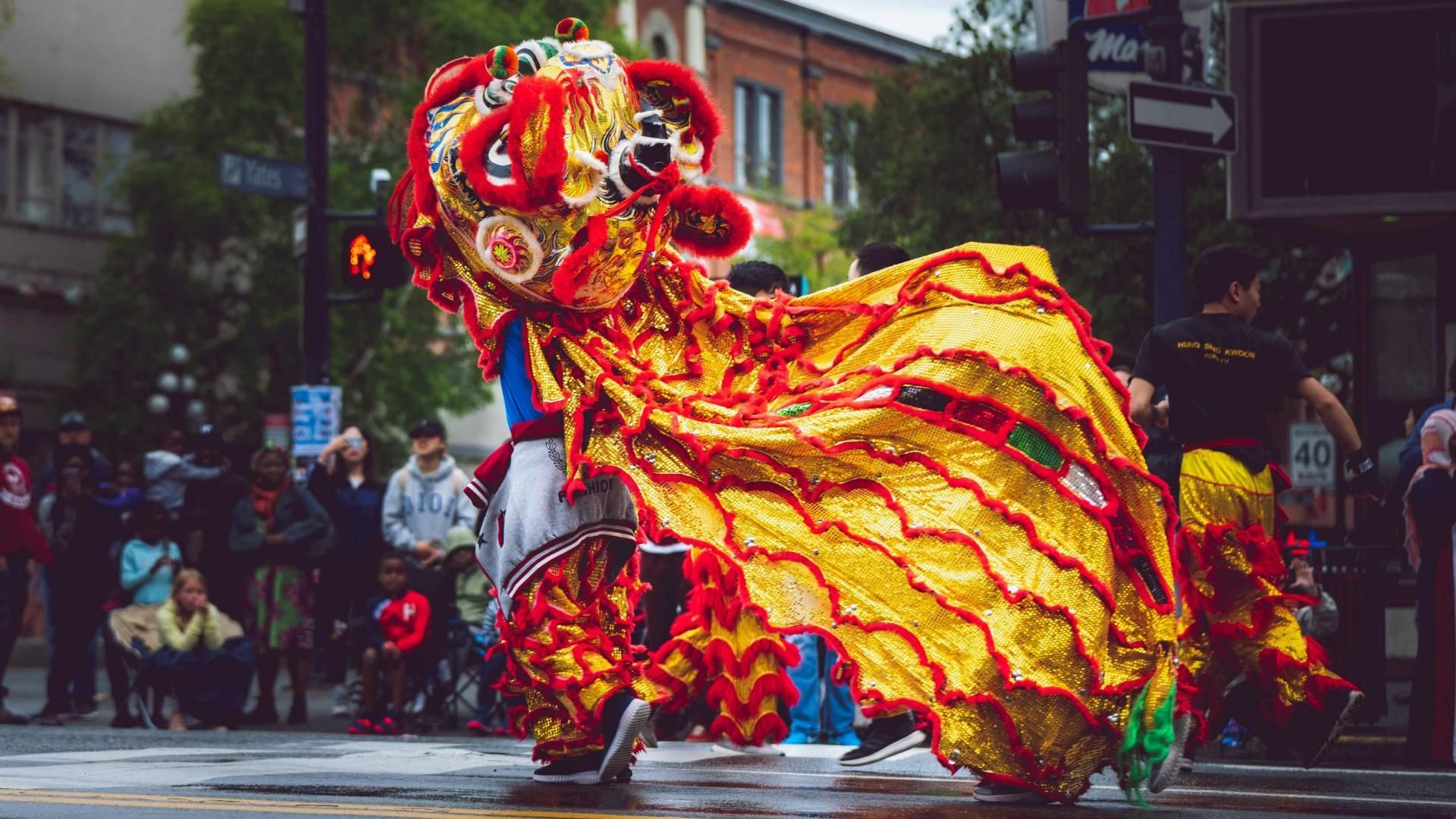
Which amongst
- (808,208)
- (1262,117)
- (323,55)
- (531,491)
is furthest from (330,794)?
(808,208)

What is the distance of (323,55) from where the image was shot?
54.6 feet

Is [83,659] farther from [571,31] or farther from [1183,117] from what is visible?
[571,31]

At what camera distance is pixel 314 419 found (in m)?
15.9

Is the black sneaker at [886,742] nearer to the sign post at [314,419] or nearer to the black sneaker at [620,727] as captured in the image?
the black sneaker at [620,727]

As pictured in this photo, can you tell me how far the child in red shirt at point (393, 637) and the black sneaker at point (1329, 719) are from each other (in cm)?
567

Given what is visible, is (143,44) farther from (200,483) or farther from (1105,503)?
(1105,503)

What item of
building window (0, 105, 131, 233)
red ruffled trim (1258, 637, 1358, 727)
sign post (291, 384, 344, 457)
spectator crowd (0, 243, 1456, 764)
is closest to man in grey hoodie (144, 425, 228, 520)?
spectator crowd (0, 243, 1456, 764)

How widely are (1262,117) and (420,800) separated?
8.99 metres

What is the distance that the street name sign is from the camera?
51.7 feet

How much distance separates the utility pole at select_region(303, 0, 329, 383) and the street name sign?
0.14m

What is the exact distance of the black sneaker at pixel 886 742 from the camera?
8.34m

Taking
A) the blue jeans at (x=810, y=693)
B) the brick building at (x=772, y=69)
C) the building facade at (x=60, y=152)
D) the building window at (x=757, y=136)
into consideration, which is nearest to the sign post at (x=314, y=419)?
the blue jeans at (x=810, y=693)

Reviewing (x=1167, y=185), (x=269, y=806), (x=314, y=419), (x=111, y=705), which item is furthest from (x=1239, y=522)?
(x=111, y=705)

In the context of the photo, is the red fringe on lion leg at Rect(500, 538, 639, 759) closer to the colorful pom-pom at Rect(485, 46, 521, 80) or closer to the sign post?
the colorful pom-pom at Rect(485, 46, 521, 80)
